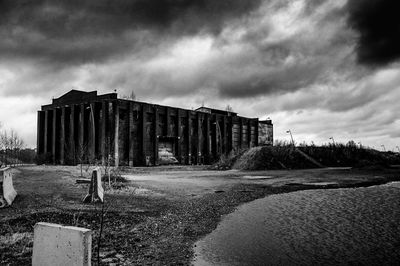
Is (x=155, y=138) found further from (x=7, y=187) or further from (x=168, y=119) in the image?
(x=7, y=187)

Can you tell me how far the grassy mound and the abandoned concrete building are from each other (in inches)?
409

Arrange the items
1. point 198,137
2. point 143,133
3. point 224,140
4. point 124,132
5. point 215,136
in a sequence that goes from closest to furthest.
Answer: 1. point 124,132
2. point 143,133
3. point 198,137
4. point 215,136
5. point 224,140

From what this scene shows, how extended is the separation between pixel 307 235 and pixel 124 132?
2519cm

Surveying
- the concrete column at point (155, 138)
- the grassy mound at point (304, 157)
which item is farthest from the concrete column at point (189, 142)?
the grassy mound at point (304, 157)

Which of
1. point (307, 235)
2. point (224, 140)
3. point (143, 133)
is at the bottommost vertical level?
point (307, 235)

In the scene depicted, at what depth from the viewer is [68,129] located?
31922mm

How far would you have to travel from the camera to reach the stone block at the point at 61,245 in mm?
2445

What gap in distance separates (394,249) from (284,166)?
1701 centimetres

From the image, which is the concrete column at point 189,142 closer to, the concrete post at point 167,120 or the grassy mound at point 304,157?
the concrete post at point 167,120

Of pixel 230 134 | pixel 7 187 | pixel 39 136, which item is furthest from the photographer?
pixel 230 134

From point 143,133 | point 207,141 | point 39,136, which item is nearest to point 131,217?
point 143,133

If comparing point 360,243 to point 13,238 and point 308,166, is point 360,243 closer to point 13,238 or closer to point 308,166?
point 13,238

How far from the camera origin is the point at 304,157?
73.3 feet

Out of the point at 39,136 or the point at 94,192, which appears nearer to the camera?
the point at 94,192
